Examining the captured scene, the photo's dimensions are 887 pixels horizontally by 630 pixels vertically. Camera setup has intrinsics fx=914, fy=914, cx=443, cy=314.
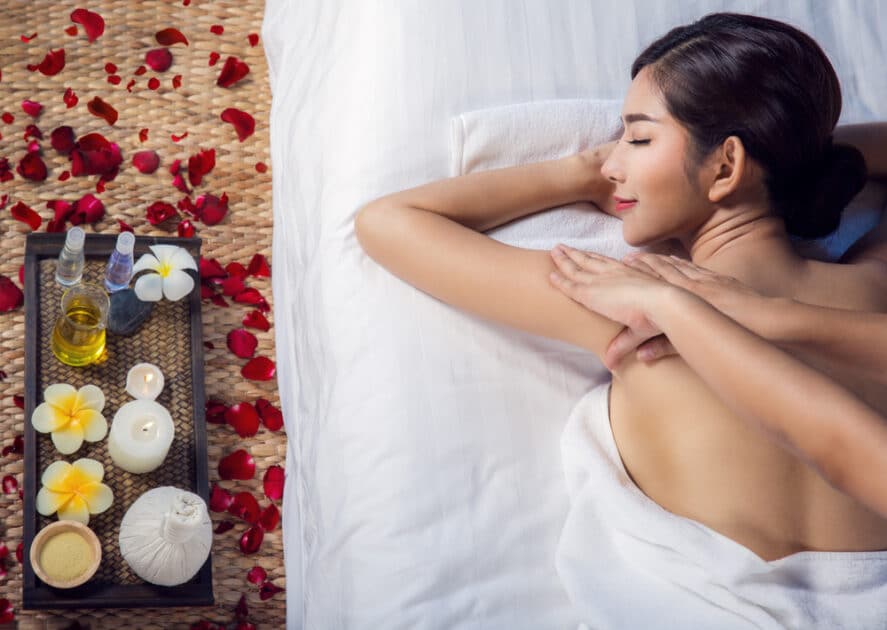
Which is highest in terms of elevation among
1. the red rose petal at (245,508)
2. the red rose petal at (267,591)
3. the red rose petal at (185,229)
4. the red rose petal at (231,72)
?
the red rose petal at (231,72)

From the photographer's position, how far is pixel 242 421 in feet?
5.89

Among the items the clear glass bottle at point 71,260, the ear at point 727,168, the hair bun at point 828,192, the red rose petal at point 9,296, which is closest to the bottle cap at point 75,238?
the clear glass bottle at point 71,260

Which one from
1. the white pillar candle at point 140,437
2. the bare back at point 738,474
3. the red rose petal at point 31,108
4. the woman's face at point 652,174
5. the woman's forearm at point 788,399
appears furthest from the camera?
the red rose petal at point 31,108

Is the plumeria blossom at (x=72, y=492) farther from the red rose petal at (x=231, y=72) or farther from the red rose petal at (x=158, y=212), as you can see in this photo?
the red rose petal at (x=231, y=72)

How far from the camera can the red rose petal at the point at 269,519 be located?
1746 mm

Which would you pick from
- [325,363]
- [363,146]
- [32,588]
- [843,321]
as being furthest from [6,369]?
[843,321]

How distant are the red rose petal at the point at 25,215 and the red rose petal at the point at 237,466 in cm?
61

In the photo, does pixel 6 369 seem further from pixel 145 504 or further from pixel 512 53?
pixel 512 53

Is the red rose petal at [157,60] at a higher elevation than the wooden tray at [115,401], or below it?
higher

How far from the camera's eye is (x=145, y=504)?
4.80ft

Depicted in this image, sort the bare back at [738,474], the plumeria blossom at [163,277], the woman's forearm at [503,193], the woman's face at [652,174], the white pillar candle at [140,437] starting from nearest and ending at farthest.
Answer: the bare back at [738,474] < the woman's face at [652,174] < the woman's forearm at [503,193] < the white pillar candle at [140,437] < the plumeria blossom at [163,277]

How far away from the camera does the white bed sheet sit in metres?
1.28

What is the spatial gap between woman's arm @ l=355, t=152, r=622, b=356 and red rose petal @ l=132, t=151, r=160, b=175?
751 mm

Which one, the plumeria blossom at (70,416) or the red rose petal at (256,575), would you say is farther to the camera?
the red rose petal at (256,575)
